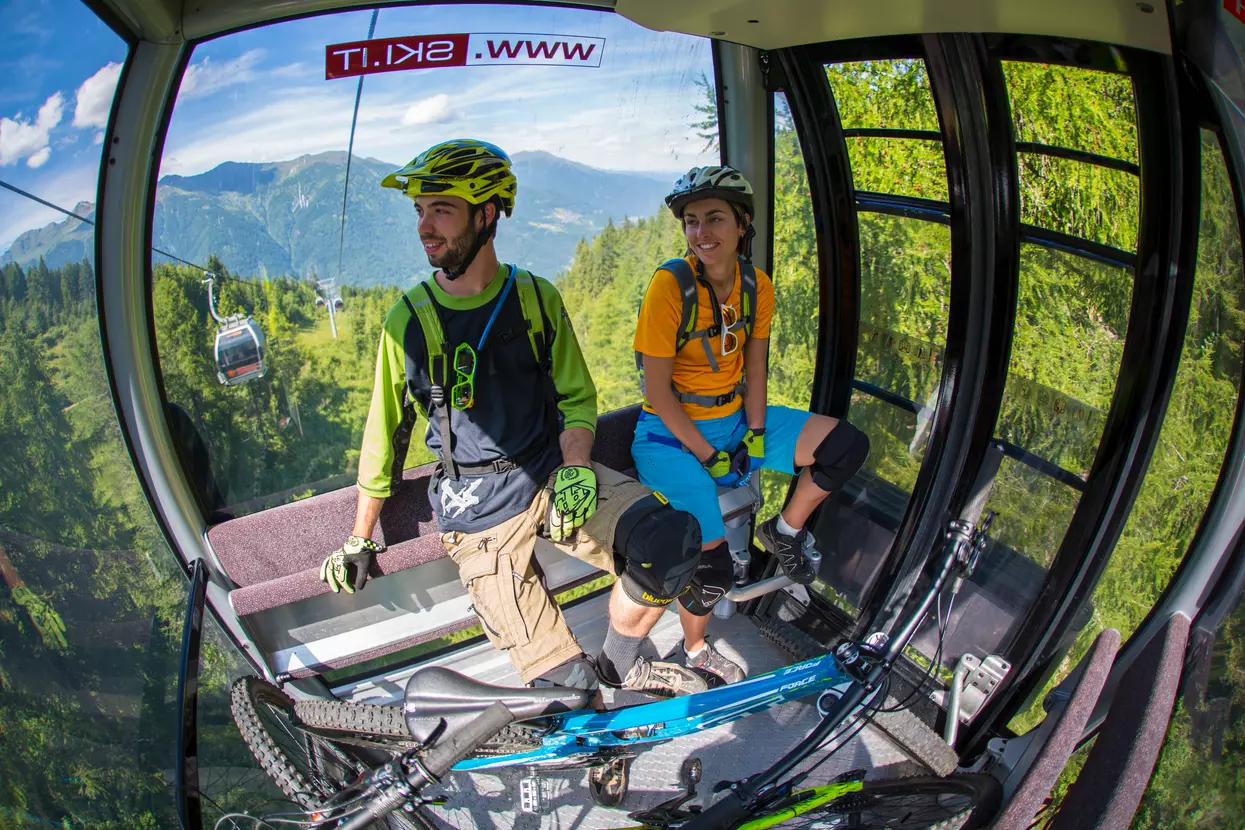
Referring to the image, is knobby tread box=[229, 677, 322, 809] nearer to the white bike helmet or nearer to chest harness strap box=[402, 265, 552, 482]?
chest harness strap box=[402, 265, 552, 482]

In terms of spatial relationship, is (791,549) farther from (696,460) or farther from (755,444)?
(696,460)

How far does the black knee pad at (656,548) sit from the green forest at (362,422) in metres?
1.29

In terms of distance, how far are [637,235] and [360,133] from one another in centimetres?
151

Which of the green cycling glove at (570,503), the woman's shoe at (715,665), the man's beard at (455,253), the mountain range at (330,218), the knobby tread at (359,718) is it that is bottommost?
the woman's shoe at (715,665)

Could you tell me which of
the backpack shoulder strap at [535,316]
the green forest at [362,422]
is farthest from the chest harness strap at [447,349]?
the green forest at [362,422]

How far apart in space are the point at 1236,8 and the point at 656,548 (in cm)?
206

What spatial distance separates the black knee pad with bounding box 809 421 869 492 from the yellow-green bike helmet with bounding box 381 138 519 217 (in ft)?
5.39

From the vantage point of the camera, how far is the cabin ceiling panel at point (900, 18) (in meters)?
1.85

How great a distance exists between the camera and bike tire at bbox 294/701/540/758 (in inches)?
101

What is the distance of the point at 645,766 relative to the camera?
3180 mm

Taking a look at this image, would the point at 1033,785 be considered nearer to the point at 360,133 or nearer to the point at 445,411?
the point at 445,411

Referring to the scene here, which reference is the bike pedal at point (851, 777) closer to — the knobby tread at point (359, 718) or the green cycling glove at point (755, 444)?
the green cycling glove at point (755, 444)

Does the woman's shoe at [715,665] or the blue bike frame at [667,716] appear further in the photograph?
the woman's shoe at [715,665]

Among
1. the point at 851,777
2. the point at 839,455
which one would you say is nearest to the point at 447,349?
the point at 839,455
